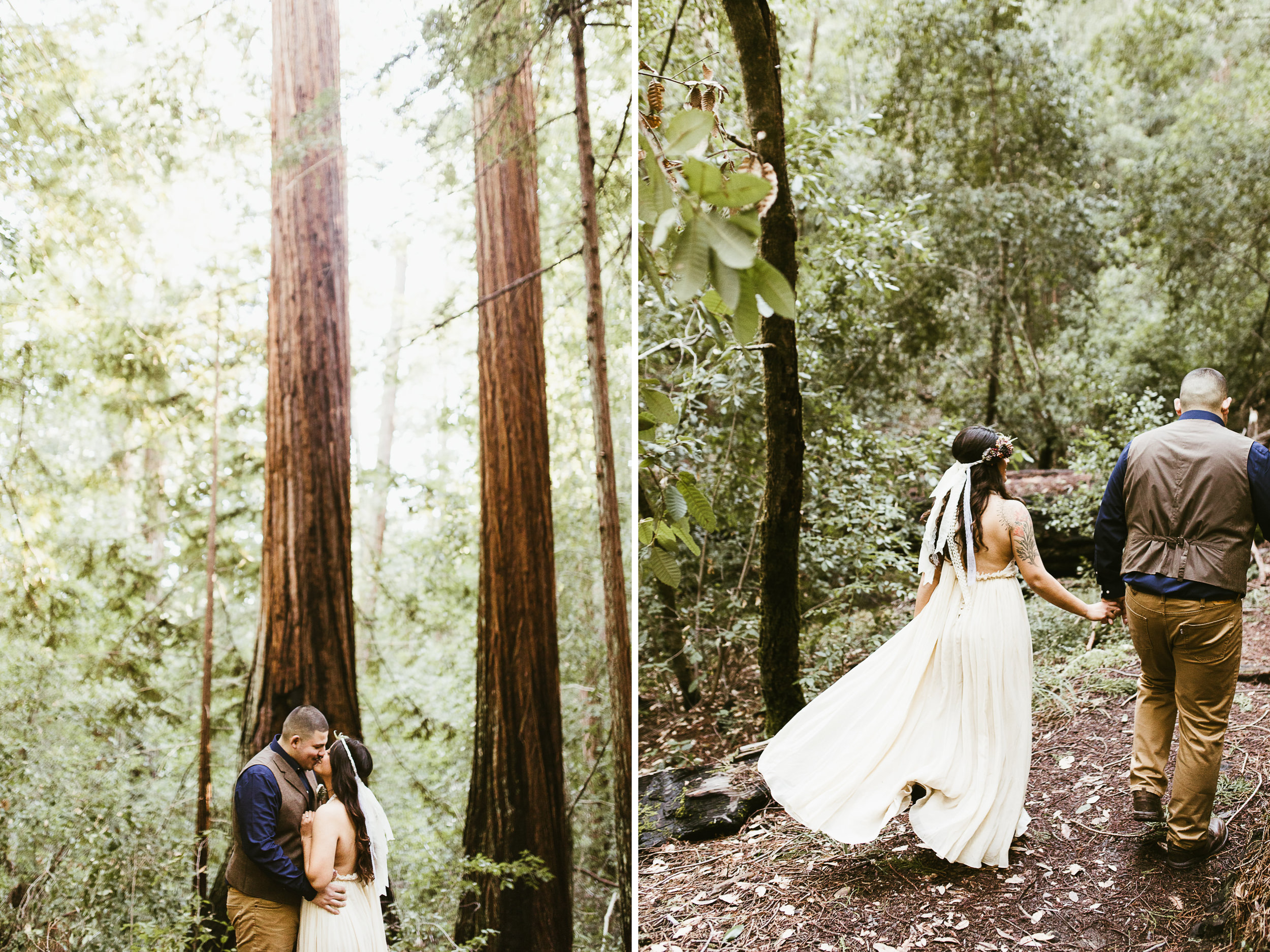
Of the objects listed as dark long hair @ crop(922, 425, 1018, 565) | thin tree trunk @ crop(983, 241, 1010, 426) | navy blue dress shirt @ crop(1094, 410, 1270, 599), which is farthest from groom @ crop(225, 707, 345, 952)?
thin tree trunk @ crop(983, 241, 1010, 426)

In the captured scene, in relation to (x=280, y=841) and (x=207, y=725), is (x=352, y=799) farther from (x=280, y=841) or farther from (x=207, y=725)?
(x=207, y=725)

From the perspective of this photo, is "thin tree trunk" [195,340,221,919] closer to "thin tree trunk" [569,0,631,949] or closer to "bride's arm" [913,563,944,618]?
"thin tree trunk" [569,0,631,949]

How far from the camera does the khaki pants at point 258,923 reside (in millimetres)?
2389

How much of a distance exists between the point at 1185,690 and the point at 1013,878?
750 mm

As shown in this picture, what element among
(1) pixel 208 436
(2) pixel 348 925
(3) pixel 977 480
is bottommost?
(2) pixel 348 925

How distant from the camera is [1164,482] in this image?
7.50ft

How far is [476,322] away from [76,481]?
1.29 meters

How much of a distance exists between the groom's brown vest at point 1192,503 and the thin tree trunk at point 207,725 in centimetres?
276

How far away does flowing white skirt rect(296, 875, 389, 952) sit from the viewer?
2428 mm

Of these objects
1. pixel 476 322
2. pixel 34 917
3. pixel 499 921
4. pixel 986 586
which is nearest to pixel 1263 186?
pixel 986 586

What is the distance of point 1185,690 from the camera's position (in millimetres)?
2326

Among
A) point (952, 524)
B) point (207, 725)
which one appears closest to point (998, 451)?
point (952, 524)

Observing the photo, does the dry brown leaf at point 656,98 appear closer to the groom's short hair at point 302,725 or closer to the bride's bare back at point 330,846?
the groom's short hair at point 302,725

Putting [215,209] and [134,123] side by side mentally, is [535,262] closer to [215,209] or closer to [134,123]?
[215,209]
